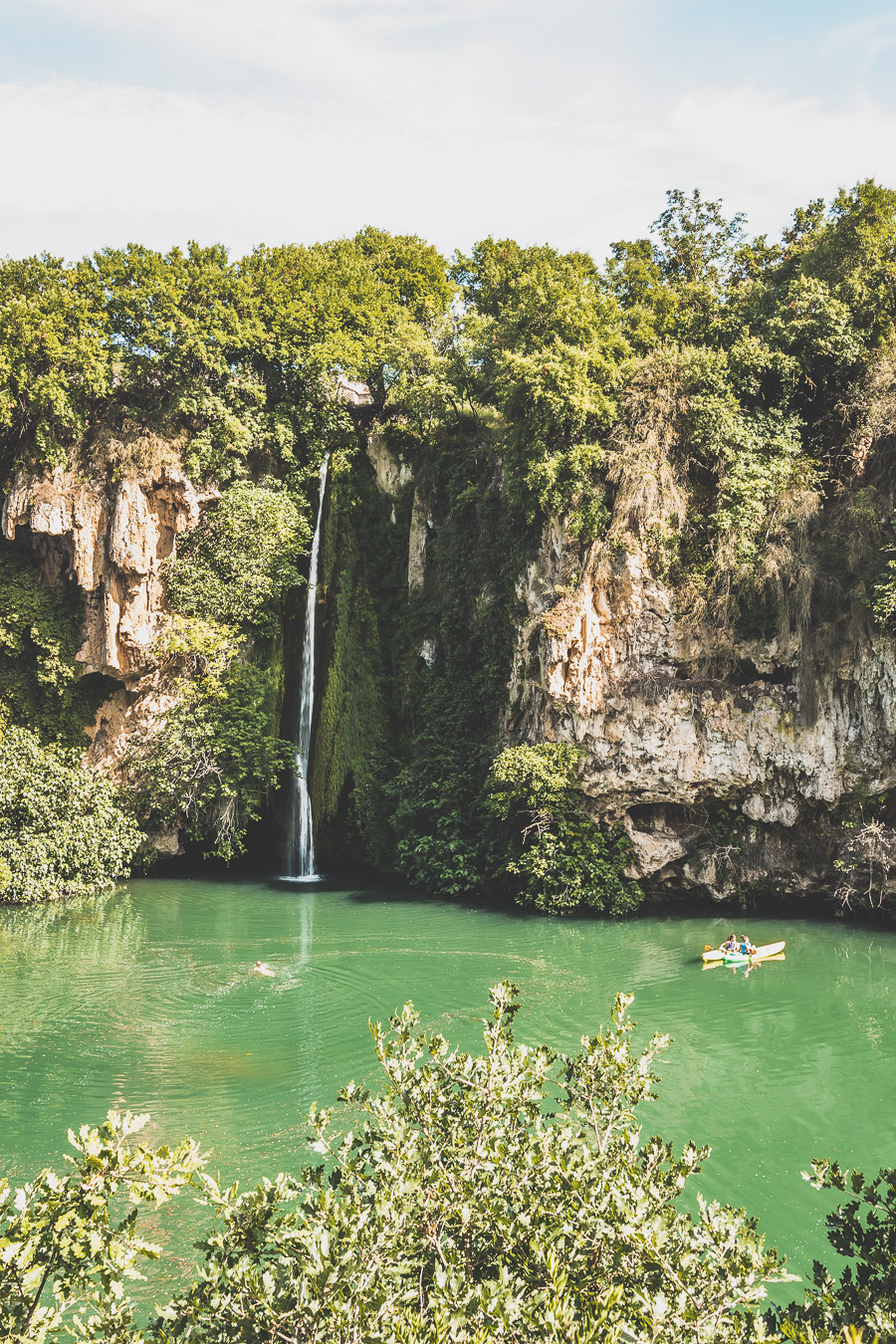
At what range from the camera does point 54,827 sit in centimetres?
2002

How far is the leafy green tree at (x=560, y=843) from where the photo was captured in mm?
17969

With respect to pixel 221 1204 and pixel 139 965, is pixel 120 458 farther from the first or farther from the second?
pixel 221 1204

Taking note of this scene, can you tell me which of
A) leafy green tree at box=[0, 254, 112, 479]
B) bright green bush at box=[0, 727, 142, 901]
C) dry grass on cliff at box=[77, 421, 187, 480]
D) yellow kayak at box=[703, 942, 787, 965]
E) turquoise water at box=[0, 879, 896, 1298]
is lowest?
turquoise water at box=[0, 879, 896, 1298]

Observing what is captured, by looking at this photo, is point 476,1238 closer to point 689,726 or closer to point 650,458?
point 689,726

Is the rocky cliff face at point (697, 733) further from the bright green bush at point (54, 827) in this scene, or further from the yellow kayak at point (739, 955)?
the bright green bush at point (54, 827)

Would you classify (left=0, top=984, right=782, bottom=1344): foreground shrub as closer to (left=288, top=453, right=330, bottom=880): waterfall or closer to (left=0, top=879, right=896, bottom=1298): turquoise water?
(left=0, top=879, right=896, bottom=1298): turquoise water

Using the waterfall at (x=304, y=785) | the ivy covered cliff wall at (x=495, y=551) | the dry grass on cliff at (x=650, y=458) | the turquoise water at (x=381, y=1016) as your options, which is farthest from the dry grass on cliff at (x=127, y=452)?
the dry grass on cliff at (x=650, y=458)

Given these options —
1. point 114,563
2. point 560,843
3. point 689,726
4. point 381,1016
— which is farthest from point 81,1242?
point 114,563

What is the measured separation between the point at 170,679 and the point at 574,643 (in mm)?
10287

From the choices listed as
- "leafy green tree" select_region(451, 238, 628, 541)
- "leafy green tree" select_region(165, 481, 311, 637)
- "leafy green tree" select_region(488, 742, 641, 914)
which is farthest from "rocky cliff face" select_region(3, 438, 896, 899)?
"leafy green tree" select_region(165, 481, 311, 637)

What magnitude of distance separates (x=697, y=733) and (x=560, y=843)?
350cm

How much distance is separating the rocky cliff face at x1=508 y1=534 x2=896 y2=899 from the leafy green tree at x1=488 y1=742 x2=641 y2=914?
380 millimetres

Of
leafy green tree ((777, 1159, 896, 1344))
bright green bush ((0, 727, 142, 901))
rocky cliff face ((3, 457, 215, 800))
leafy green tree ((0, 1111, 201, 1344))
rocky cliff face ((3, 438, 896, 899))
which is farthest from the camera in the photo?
rocky cliff face ((3, 457, 215, 800))

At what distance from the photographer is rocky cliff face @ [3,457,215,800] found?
71.8ft
